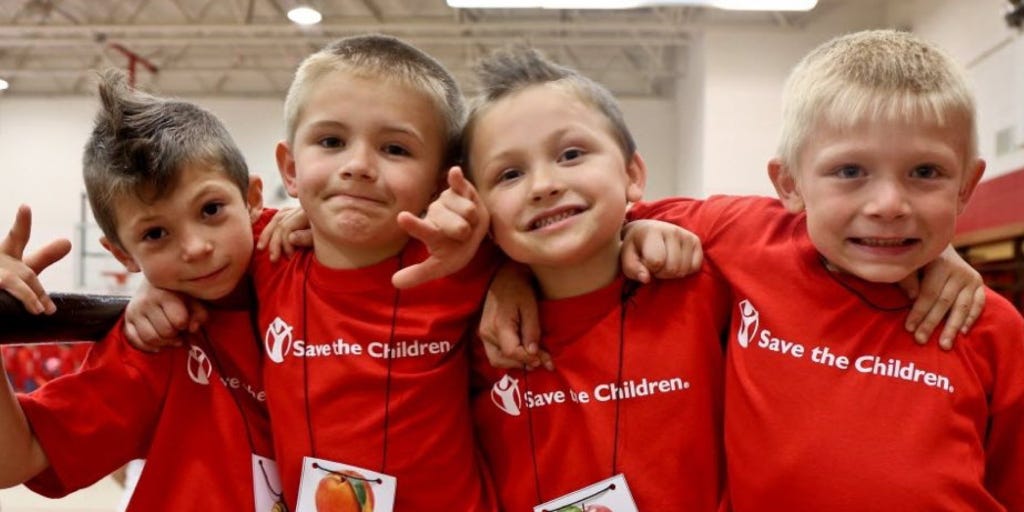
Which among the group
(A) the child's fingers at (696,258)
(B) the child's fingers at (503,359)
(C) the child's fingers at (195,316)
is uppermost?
(A) the child's fingers at (696,258)

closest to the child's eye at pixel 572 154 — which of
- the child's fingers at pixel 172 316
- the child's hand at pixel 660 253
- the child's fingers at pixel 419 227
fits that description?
the child's hand at pixel 660 253

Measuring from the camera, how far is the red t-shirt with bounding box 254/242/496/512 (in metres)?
1.42

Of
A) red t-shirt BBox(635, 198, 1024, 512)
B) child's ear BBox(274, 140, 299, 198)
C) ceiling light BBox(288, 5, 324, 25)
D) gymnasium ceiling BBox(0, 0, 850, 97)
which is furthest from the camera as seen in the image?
gymnasium ceiling BBox(0, 0, 850, 97)

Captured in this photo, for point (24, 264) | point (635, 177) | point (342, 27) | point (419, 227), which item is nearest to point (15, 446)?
point (24, 264)

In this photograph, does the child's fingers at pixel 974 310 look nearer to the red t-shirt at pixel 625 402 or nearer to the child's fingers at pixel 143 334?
the red t-shirt at pixel 625 402

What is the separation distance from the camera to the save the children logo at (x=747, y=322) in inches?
54.3

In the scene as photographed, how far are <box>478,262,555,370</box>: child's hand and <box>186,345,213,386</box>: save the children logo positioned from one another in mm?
591

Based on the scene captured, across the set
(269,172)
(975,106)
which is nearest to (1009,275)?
(975,106)

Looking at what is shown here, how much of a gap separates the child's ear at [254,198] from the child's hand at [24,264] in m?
0.41

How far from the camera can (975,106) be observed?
1.29m

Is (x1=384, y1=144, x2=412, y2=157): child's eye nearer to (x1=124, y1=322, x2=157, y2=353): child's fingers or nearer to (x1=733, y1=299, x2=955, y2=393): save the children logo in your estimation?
(x1=124, y1=322, x2=157, y2=353): child's fingers

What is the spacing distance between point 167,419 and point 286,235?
1.48 feet

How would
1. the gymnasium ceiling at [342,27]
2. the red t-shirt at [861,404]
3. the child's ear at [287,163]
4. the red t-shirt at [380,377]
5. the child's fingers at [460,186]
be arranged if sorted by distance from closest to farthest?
the red t-shirt at [861,404]
the child's fingers at [460,186]
the red t-shirt at [380,377]
the child's ear at [287,163]
the gymnasium ceiling at [342,27]

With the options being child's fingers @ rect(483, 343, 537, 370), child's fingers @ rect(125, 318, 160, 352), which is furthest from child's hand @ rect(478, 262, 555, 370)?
child's fingers @ rect(125, 318, 160, 352)
